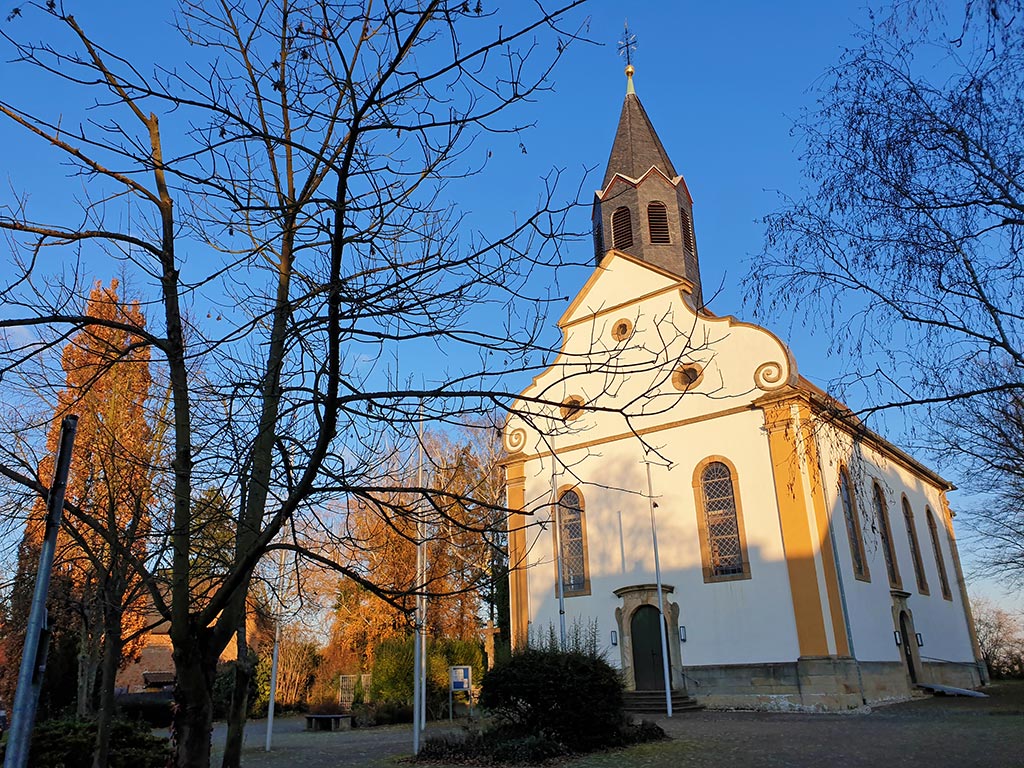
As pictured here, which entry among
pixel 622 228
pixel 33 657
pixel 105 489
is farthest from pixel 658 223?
pixel 33 657

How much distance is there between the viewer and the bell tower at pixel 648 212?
25422mm

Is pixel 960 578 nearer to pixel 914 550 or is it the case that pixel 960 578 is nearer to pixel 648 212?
pixel 914 550

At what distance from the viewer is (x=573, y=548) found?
77.0ft

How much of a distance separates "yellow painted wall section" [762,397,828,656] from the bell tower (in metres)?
5.85

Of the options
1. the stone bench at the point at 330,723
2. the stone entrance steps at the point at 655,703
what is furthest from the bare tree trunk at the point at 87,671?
the stone entrance steps at the point at 655,703

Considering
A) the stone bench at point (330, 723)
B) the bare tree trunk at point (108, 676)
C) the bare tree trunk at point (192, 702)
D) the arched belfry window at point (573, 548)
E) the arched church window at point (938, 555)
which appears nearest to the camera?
the bare tree trunk at point (192, 702)

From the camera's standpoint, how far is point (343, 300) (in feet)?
12.1

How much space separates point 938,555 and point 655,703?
17.2 m

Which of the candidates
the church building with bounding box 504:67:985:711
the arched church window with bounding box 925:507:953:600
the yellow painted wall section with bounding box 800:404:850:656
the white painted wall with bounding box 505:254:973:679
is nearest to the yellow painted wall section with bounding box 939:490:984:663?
the arched church window with bounding box 925:507:953:600

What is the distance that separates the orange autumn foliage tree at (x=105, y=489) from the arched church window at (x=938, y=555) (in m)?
28.3

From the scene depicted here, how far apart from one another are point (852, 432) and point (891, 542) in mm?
20144

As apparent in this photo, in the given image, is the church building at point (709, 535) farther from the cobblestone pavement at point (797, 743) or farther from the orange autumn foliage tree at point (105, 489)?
the orange autumn foliage tree at point (105, 489)

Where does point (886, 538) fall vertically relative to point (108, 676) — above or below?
above

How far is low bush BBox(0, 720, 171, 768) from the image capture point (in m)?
9.92
